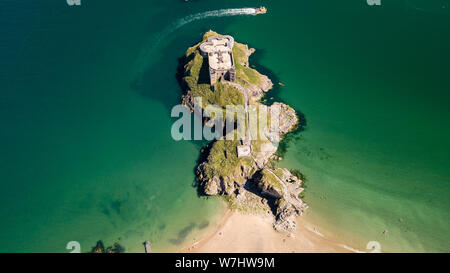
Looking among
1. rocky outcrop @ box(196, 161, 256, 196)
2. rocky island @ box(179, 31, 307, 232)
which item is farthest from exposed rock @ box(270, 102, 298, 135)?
rocky outcrop @ box(196, 161, 256, 196)

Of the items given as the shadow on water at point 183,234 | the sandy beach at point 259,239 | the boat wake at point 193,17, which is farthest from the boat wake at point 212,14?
the sandy beach at point 259,239

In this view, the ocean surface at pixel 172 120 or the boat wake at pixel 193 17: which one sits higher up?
the boat wake at pixel 193 17

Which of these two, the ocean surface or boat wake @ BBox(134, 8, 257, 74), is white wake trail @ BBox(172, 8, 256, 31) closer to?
boat wake @ BBox(134, 8, 257, 74)

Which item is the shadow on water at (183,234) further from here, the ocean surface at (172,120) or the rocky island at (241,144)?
the rocky island at (241,144)

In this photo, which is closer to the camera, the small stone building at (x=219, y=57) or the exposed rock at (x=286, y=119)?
the small stone building at (x=219, y=57)

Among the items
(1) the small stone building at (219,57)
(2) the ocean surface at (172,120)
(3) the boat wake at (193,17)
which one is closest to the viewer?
(2) the ocean surface at (172,120)

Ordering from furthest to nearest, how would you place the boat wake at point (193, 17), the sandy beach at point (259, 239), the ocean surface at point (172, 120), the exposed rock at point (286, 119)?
the boat wake at point (193, 17), the exposed rock at point (286, 119), the ocean surface at point (172, 120), the sandy beach at point (259, 239)

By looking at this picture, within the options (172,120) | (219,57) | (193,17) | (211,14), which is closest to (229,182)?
(172,120)

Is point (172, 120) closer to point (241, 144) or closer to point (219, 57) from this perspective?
point (219, 57)

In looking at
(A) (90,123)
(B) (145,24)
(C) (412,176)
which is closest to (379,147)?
(C) (412,176)
